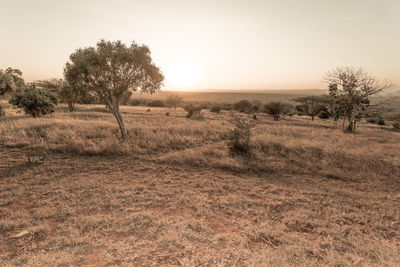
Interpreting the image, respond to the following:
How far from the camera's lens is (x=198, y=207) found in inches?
194

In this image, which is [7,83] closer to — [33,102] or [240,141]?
[33,102]

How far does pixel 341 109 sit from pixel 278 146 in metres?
17.1

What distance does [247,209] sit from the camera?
4.86 meters

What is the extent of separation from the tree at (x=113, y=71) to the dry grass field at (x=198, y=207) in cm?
356

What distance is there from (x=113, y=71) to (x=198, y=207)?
9.85 m

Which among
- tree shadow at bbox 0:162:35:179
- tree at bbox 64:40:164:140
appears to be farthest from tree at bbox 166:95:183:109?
tree shadow at bbox 0:162:35:179

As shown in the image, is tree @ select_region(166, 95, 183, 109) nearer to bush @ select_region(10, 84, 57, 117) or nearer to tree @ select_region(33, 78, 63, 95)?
tree @ select_region(33, 78, 63, 95)

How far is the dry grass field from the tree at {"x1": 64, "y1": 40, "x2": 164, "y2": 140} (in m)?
3.56

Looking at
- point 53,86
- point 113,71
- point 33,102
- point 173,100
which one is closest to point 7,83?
point 53,86

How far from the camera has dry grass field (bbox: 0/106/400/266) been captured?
3.15m

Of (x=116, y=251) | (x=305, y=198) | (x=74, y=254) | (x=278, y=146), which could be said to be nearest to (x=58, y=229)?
(x=74, y=254)

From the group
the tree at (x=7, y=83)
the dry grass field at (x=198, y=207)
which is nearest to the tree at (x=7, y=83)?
the tree at (x=7, y=83)

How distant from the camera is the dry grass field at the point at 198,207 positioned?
3.15m

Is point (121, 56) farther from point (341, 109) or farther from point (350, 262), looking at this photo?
point (341, 109)
